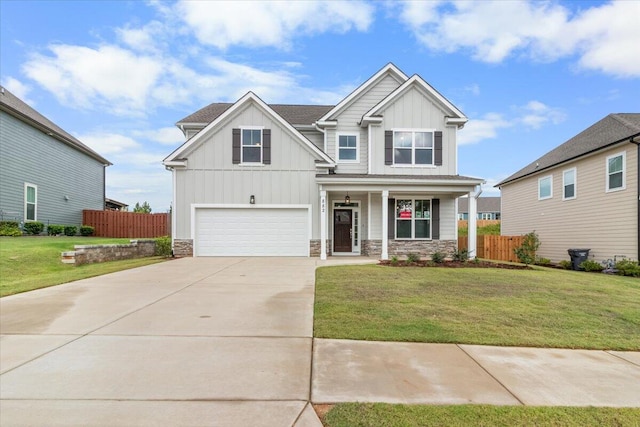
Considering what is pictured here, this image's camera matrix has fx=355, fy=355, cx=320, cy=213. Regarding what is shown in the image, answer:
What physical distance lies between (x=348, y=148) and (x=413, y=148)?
295cm

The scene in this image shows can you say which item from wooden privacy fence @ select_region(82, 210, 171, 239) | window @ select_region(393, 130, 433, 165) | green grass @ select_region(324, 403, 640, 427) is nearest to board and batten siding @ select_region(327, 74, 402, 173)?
window @ select_region(393, 130, 433, 165)

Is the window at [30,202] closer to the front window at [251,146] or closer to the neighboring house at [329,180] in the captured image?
the neighboring house at [329,180]

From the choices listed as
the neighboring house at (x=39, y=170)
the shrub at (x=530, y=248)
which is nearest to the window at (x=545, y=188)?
the shrub at (x=530, y=248)

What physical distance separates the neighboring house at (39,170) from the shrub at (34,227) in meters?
0.47

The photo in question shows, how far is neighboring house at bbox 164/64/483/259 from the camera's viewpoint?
15094 mm

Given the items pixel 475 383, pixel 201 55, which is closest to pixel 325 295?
pixel 475 383

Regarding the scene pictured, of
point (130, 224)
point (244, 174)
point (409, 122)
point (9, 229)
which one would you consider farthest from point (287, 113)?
point (9, 229)

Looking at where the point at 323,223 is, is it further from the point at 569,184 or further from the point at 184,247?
the point at 569,184

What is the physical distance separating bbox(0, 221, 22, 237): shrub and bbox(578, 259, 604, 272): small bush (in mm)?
23554

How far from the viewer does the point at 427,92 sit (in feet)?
52.3

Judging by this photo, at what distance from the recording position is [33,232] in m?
17.4

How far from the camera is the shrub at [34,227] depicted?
17234 millimetres

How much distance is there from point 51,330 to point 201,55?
1364 cm

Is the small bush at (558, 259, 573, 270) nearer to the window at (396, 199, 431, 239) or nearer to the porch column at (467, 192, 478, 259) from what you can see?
the porch column at (467, 192, 478, 259)
